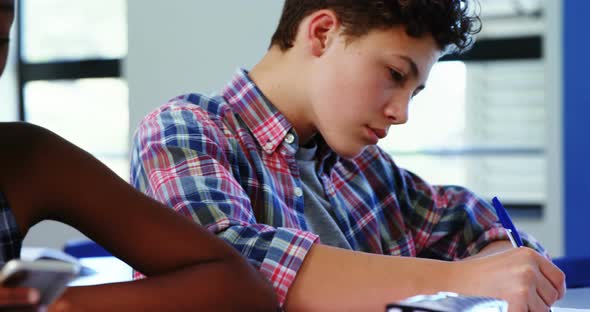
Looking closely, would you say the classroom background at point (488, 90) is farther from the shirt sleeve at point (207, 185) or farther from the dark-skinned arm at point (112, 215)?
the dark-skinned arm at point (112, 215)

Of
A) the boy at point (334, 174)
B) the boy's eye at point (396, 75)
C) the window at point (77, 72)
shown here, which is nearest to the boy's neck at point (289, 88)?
the boy at point (334, 174)

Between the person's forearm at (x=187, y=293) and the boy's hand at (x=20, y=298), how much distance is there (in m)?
0.24

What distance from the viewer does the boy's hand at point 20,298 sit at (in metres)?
0.38

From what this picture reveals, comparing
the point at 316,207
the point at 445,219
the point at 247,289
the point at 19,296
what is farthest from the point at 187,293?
the point at 445,219

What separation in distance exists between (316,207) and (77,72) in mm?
3261

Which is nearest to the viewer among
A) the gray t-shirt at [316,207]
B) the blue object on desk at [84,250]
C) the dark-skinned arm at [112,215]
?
the dark-skinned arm at [112,215]

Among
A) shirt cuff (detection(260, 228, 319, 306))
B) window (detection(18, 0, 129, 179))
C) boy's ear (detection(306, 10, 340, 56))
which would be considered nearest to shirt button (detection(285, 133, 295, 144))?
boy's ear (detection(306, 10, 340, 56))

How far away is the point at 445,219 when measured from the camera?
1.42 metres

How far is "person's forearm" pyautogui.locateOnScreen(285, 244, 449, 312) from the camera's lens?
0.89 m

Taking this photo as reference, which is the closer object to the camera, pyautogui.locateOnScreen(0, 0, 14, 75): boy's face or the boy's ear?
pyautogui.locateOnScreen(0, 0, 14, 75): boy's face

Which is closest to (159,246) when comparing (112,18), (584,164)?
(584,164)

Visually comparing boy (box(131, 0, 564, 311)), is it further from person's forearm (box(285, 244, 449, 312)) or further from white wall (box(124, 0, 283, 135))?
white wall (box(124, 0, 283, 135))

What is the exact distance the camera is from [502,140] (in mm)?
3562

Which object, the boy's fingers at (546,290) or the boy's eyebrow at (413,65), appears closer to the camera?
the boy's fingers at (546,290)
